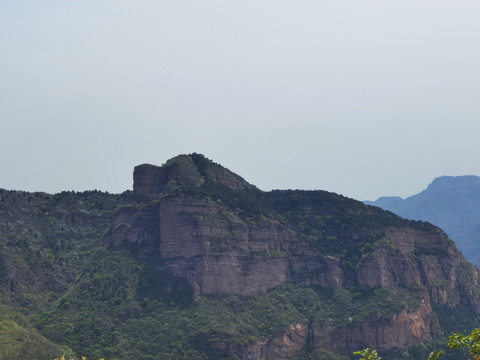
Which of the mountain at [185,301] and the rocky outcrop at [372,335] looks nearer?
the mountain at [185,301]

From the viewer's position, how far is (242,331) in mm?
173875

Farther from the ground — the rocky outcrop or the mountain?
the mountain

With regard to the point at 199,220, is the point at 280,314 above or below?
below

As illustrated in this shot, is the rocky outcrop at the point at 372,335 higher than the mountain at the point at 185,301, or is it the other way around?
the mountain at the point at 185,301

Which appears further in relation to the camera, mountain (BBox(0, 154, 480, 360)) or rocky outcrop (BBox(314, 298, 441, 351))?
rocky outcrop (BBox(314, 298, 441, 351))

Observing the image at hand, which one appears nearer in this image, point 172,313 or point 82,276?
point 172,313

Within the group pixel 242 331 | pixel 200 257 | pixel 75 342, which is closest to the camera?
pixel 75 342

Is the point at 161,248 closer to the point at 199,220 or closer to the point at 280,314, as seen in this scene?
the point at 199,220

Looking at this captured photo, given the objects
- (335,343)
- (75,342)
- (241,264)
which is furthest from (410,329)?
(75,342)

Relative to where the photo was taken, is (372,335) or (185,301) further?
(372,335)

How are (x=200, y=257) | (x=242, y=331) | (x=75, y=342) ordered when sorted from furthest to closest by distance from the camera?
(x=200, y=257), (x=242, y=331), (x=75, y=342)

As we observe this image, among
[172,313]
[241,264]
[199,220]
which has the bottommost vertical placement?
[172,313]

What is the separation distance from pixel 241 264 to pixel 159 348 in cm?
4010

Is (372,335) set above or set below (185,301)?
below
